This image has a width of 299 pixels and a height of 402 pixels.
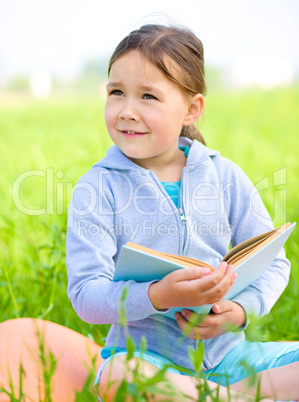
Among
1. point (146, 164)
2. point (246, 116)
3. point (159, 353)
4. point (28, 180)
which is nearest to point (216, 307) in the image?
point (159, 353)

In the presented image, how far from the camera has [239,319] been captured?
5.39 feet

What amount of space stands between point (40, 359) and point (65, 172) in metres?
2.96

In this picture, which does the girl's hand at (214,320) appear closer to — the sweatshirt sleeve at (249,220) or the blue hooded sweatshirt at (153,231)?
the blue hooded sweatshirt at (153,231)

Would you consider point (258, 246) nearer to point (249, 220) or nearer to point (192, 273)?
point (192, 273)

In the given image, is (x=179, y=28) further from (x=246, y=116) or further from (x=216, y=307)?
(x=246, y=116)

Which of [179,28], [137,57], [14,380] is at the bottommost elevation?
[14,380]

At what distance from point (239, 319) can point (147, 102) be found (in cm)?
74

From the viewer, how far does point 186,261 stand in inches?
55.8

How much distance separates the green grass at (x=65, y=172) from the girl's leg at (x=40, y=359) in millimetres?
140

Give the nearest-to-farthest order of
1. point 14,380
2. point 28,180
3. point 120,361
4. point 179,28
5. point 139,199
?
point 120,361 < point 14,380 < point 139,199 < point 179,28 < point 28,180

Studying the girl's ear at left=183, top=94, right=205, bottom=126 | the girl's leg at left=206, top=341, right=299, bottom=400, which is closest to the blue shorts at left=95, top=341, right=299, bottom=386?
the girl's leg at left=206, top=341, right=299, bottom=400

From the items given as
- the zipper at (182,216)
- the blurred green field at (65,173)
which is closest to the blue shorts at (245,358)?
the blurred green field at (65,173)

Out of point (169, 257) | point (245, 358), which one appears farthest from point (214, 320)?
point (169, 257)

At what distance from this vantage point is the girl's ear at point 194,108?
6.10 feet
